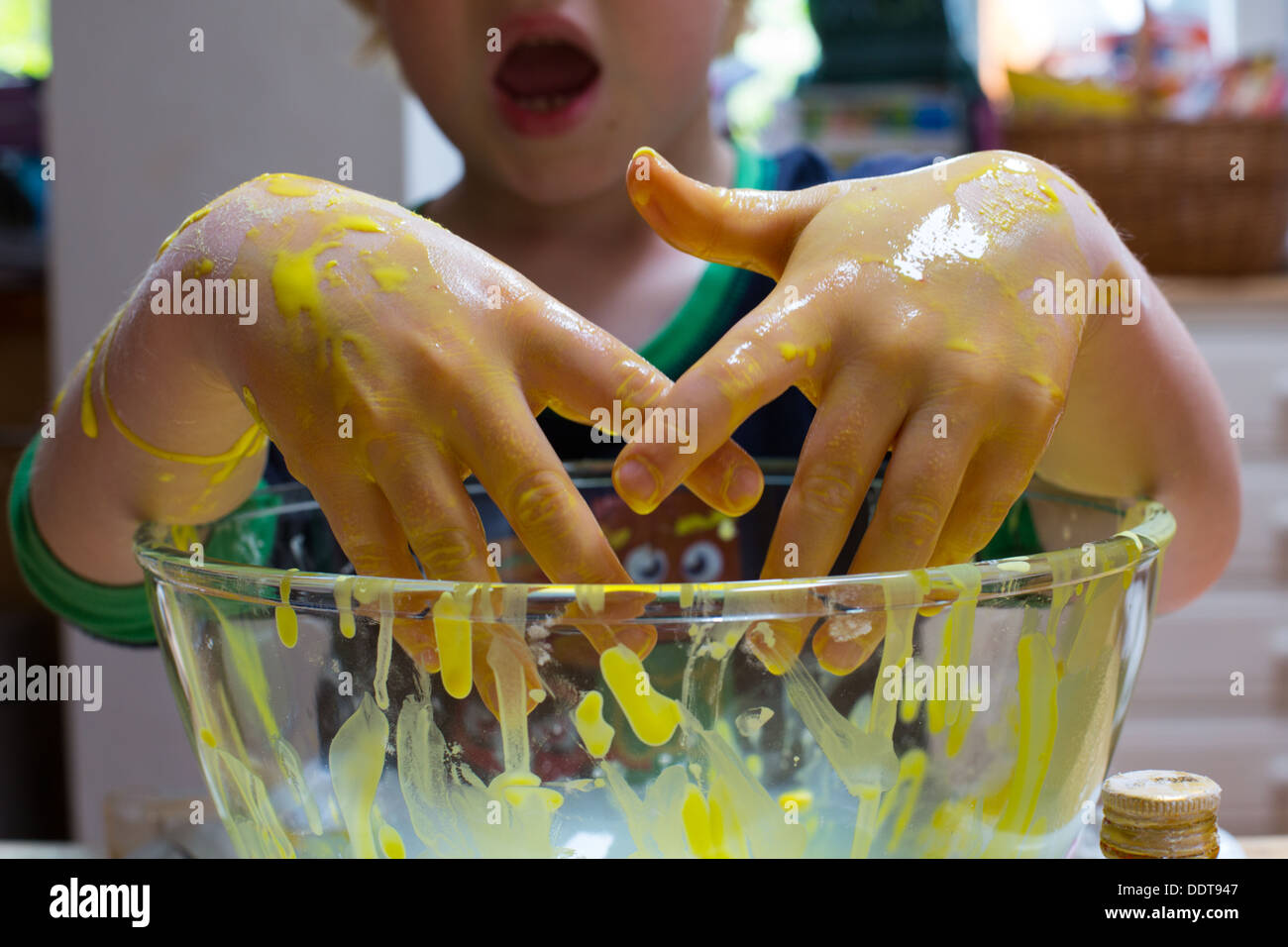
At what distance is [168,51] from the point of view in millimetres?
1097

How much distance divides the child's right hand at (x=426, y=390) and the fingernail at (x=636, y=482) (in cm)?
1

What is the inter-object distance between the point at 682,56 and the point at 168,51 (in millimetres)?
682

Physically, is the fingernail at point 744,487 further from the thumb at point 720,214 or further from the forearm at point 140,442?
the forearm at point 140,442

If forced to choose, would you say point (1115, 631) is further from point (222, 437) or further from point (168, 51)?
point (168, 51)

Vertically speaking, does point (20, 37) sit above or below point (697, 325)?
above

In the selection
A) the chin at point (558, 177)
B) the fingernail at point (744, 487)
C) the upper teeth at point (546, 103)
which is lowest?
the fingernail at point (744, 487)

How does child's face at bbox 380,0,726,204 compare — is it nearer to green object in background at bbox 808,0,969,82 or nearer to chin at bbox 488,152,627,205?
chin at bbox 488,152,627,205

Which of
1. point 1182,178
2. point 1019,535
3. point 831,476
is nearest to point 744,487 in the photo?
point 831,476

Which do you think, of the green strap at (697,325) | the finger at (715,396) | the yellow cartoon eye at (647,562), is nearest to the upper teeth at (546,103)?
the green strap at (697,325)

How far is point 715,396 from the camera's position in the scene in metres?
0.28

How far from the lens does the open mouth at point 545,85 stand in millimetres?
645

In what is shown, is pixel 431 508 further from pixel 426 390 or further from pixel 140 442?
pixel 140 442

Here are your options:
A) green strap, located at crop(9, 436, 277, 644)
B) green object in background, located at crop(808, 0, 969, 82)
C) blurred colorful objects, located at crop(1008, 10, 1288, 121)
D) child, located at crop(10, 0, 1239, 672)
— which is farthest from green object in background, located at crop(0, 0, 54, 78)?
child, located at crop(10, 0, 1239, 672)

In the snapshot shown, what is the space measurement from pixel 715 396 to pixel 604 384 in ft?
0.10
